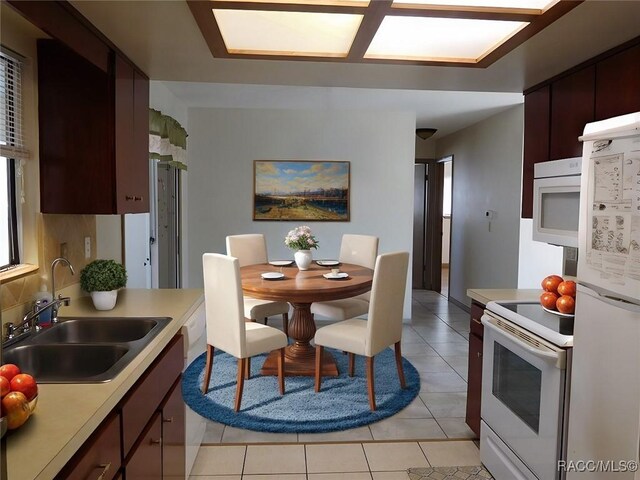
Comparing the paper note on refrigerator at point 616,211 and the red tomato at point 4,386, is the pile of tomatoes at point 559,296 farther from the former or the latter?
the red tomato at point 4,386

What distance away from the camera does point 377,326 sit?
3.17 m

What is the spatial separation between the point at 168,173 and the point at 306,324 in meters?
2.05

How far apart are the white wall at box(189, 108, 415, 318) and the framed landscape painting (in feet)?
→ 0.24

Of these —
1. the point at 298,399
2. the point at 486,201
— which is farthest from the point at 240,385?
the point at 486,201

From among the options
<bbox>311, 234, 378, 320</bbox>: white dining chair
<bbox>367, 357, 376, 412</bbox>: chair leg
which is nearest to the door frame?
<bbox>311, 234, 378, 320</bbox>: white dining chair

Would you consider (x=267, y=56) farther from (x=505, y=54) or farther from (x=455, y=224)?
(x=455, y=224)

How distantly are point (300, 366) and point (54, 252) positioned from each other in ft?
7.20

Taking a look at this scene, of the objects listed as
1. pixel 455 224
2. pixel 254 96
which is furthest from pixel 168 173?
pixel 455 224

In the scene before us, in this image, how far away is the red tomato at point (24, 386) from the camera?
1065 millimetres

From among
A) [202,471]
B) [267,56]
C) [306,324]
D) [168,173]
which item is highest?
[267,56]

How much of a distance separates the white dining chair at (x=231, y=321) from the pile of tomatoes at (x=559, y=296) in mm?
1708

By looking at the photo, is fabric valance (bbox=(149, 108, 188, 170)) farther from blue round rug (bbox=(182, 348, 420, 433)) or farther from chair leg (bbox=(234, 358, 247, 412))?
blue round rug (bbox=(182, 348, 420, 433))

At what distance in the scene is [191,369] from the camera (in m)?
3.88

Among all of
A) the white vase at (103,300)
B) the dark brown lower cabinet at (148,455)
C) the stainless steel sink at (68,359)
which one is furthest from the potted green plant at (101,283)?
the dark brown lower cabinet at (148,455)
